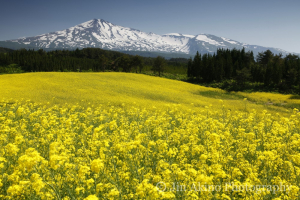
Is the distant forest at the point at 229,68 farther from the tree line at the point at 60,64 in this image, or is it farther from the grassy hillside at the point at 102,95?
the grassy hillside at the point at 102,95

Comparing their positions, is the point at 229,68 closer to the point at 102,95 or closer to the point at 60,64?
the point at 102,95

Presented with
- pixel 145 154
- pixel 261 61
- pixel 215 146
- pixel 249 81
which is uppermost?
pixel 261 61

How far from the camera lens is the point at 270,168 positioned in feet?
15.6

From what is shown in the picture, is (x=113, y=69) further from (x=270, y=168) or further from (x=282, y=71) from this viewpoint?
(x=270, y=168)

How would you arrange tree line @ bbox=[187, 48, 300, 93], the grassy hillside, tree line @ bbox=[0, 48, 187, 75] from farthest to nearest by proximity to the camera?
tree line @ bbox=[0, 48, 187, 75] < tree line @ bbox=[187, 48, 300, 93] < the grassy hillside

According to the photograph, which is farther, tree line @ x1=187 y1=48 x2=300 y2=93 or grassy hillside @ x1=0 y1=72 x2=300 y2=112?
tree line @ x1=187 y1=48 x2=300 y2=93

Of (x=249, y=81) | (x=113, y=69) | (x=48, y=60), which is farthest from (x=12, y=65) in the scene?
(x=249, y=81)

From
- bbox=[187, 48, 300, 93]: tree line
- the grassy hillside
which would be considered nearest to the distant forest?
bbox=[187, 48, 300, 93]: tree line

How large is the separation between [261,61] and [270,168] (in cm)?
8395

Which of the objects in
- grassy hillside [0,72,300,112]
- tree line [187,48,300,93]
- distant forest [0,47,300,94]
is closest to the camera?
grassy hillside [0,72,300,112]

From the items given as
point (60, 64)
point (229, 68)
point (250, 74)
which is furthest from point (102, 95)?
point (60, 64)

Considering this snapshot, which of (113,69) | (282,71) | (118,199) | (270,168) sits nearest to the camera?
(118,199)

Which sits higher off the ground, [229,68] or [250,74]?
[229,68]

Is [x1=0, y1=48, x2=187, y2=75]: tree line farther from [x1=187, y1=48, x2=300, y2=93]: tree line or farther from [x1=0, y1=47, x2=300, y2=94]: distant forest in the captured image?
[x1=187, y1=48, x2=300, y2=93]: tree line
